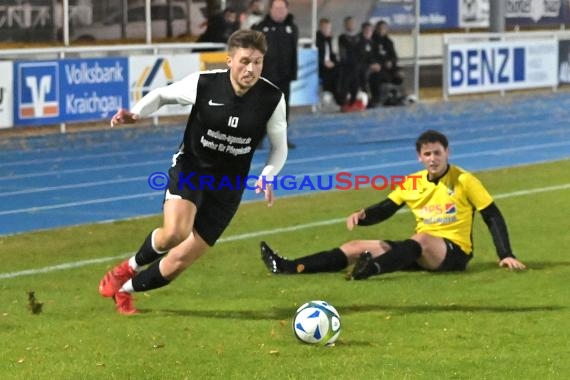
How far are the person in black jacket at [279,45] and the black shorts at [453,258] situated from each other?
9.01 metres

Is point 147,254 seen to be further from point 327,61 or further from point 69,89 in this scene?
point 327,61

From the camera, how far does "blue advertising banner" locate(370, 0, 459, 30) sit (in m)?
32.0

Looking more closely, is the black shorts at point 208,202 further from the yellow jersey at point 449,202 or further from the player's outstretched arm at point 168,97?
the yellow jersey at point 449,202

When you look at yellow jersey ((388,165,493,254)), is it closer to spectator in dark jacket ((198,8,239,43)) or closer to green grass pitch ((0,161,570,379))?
green grass pitch ((0,161,570,379))

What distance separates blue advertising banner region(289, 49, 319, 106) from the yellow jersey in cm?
1586

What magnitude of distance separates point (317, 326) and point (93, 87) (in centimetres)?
1517

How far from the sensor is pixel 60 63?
22156mm

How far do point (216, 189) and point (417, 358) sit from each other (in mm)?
2094

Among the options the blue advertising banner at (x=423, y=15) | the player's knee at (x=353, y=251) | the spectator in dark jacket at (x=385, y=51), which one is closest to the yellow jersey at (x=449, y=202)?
the player's knee at (x=353, y=251)

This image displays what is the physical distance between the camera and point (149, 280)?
362 inches

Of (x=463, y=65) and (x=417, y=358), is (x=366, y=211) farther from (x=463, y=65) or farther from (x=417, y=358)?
(x=463, y=65)
